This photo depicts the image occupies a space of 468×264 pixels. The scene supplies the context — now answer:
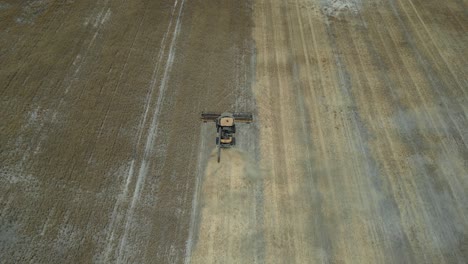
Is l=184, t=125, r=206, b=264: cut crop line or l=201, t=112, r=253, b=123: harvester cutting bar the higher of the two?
l=201, t=112, r=253, b=123: harvester cutting bar

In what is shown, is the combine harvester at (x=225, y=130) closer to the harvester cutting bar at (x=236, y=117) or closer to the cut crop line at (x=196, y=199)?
the harvester cutting bar at (x=236, y=117)

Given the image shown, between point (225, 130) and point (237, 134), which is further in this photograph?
point (237, 134)

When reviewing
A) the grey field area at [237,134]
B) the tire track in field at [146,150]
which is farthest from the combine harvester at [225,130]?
the tire track in field at [146,150]

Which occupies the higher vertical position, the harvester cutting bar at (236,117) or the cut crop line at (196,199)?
the harvester cutting bar at (236,117)

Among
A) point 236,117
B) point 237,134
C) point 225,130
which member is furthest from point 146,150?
point 236,117

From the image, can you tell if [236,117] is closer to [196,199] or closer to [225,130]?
[225,130]

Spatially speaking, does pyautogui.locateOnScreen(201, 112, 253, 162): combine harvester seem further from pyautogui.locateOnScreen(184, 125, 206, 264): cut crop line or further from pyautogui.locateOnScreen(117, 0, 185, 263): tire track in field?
pyautogui.locateOnScreen(117, 0, 185, 263): tire track in field

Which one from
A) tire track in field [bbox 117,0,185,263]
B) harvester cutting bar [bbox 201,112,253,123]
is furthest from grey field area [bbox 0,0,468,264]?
harvester cutting bar [bbox 201,112,253,123]

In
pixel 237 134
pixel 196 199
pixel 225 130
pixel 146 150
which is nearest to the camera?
pixel 196 199
